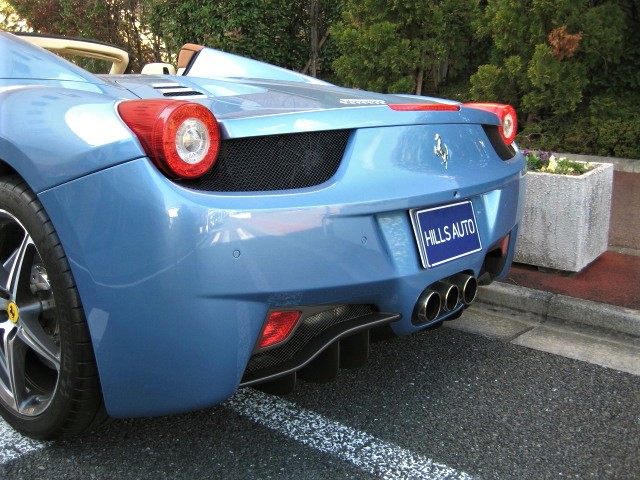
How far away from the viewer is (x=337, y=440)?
8.00 ft

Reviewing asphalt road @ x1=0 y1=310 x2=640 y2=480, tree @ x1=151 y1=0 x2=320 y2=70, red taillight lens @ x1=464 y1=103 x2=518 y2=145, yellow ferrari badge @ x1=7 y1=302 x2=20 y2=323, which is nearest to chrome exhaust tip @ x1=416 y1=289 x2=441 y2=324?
asphalt road @ x1=0 y1=310 x2=640 y2=480

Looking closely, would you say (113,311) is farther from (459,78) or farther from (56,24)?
(56,24)

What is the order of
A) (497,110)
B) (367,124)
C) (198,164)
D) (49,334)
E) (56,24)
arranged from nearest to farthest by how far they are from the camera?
(198,164) < (367,124) < (49,334) < (497,110) < (56,24)

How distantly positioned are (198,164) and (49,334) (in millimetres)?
912

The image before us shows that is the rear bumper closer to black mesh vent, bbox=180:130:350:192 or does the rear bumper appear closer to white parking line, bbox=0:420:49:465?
black mesh vent, bbox=180:130:350:192

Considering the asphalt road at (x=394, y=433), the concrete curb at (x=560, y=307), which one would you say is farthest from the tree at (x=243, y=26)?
the asphalt road at (x=394, y=433)

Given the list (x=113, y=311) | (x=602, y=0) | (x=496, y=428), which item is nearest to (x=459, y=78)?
(x=602, y=0)

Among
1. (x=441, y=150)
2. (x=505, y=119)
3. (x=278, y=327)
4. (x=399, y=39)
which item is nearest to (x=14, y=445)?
(x=278, y=327)

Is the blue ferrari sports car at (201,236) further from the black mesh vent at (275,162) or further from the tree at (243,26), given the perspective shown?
the tree at (243,26)

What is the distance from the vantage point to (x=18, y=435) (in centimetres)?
251

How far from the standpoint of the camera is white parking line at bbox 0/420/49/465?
236 cm

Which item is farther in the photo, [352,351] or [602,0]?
[602,0]

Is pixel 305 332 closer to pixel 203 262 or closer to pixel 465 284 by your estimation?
pixel 203 262

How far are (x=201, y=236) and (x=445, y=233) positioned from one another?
91 cm
